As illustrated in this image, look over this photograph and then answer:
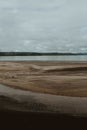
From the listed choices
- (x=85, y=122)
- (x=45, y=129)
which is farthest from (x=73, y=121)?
(x=45, y=129)

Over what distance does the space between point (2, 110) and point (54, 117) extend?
0.37 meters

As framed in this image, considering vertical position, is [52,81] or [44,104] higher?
[44,104]

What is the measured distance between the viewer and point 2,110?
2.27m

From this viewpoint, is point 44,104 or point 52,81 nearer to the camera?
point 44,104

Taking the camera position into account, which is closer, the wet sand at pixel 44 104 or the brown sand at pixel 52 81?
the wet sand at pixel 44 104

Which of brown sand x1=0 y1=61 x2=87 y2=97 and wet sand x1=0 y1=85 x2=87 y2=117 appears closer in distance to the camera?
wet sand x1=0 y1=85 x2=87 y2=117

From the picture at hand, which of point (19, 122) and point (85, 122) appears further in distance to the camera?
point (19, 122)

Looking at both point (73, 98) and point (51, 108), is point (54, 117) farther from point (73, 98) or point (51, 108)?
point (73, 98)

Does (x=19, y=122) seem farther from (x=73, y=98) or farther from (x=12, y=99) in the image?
(x=73, y=98)

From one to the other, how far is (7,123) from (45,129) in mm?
291

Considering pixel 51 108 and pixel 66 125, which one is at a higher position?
pixel 51 108

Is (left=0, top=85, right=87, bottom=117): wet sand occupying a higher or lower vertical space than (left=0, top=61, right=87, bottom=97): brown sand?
higher

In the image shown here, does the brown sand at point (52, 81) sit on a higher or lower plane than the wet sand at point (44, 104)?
lower

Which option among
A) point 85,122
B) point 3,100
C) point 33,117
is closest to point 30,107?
point 33,117
